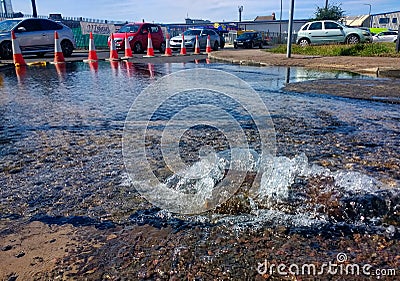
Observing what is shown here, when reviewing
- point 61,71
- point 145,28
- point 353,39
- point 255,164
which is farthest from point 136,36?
point 255,164

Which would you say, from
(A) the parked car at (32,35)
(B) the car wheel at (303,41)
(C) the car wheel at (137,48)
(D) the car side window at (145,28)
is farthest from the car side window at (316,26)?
(A) the parked car at (32,35)

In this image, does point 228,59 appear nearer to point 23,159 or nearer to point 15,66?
point 15,66

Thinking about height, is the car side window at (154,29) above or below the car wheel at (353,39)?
above

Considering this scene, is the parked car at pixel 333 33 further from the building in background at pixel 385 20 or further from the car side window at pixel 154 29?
the building in background at pixel 385 20

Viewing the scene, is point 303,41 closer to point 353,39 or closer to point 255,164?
point 353,39

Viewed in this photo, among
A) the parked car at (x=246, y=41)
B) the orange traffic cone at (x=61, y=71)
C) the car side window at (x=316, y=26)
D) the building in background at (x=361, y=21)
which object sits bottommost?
the orange traffic cone at (x=61, y=71)

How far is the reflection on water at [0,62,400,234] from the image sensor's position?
188cm

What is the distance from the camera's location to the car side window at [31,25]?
13570 millimetres

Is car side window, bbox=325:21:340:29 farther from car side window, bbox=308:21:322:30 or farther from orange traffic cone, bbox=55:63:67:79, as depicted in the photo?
orange traffic cone, bbox=55:63:67:79

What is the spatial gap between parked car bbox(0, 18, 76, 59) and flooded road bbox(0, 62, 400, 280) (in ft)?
35.9

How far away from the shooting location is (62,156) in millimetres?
2699

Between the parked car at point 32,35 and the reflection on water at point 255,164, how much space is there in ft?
32.4

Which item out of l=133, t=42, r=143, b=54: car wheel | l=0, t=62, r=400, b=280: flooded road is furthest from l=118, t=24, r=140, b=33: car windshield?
l=0, t=62, r=400, b=280: flooded road

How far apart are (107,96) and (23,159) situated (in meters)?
2.76
